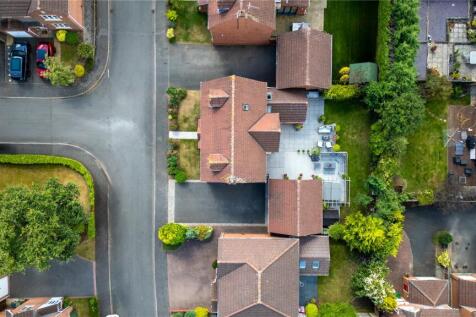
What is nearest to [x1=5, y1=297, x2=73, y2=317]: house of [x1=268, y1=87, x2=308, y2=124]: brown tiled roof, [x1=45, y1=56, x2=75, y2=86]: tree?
[x1=45, y1=56, x2=75, y2=86]: tree

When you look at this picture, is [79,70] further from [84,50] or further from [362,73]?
[362,73]

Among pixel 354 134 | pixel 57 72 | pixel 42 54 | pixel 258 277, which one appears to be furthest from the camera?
pixel 354 134

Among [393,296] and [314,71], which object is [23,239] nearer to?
[314,71]

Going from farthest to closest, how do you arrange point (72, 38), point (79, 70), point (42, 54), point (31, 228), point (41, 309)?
point (72, 38) < point (79, 70) < point (42, 54) < point (41, 309) < point (31, 228)

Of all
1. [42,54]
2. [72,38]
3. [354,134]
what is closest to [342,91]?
[354,134]

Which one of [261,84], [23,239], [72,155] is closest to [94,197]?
[72,155]

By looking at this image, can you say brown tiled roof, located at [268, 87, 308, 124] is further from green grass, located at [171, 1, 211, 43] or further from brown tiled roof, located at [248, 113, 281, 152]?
green grass, located at [171, 1, 211, 43]
